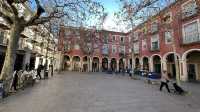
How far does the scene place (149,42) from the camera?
28.3 metres

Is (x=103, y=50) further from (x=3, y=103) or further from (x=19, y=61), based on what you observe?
(x=3, y=103)

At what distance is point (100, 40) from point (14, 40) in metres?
31.2

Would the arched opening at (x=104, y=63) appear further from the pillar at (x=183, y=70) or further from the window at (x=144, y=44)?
the pillar at (x=183, y=70)

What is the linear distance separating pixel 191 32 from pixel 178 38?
208cm

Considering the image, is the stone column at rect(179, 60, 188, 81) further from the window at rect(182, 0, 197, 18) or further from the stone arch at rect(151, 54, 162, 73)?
the stone arch at rect(151, 54, 162, 73)

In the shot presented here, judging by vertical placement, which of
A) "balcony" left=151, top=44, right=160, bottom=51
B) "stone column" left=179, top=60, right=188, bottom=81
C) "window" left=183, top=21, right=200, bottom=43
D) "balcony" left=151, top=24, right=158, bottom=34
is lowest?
"stone column" left=179, top=60, right=188, bottom=81

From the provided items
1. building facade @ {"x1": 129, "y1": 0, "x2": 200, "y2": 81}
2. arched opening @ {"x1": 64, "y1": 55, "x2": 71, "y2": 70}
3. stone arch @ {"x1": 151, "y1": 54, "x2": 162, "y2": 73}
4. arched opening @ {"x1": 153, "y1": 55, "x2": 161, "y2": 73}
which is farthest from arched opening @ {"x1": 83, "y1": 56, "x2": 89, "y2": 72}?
arched opening @ {"x1": 153, "y1": 55, "x2": 161, "y2": 73}

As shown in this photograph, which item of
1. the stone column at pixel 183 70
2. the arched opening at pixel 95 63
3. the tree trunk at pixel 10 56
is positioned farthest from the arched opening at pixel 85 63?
the tree trunk at pixel 10 56

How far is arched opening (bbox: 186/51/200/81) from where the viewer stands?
784 inches

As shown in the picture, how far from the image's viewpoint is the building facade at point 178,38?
1703cm

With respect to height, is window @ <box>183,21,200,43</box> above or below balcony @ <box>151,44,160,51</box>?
above

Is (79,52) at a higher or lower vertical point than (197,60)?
higher

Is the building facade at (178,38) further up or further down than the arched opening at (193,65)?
further up

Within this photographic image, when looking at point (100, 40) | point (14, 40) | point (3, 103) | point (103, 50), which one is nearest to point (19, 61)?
point (14, 40)
